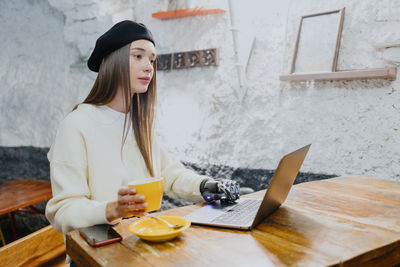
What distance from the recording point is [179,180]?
1404 mm

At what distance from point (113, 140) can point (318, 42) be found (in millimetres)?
1218

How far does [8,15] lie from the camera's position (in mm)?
3229

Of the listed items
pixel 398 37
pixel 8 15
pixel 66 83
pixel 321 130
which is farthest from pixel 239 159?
pixel 8 15

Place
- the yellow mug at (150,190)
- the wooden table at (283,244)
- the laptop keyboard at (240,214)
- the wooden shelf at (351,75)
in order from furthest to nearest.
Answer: the wooden shelf at (351,75)
the laptop keyboard at (240,214)
the yellow mug at (150,190)
the wooden table at (283,244)

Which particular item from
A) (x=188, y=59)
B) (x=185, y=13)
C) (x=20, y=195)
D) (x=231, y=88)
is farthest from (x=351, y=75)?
(x=20, y=195)

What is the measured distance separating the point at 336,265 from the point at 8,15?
11.7 feet

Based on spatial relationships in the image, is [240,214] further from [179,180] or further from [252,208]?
[179,180]

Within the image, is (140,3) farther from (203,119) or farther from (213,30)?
(203,119)

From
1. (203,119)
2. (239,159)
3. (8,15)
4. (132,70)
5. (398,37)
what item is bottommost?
(239,159)

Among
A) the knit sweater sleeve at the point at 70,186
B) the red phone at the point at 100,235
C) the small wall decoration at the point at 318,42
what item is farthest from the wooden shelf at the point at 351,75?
the red phone at the point at 100,235

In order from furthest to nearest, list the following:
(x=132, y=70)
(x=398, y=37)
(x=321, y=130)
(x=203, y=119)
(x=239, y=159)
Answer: (x=203, y=119)
(x=239, y=159)
(x=321, y=130)
(x=398, y=37)
(x=132, y=70)

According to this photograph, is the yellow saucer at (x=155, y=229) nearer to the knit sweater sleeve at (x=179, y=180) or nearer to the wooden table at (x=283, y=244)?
the wooden table at (x=283, y=244)

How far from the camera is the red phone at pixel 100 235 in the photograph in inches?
31.5

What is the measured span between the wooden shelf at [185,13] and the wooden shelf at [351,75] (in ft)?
2.37
